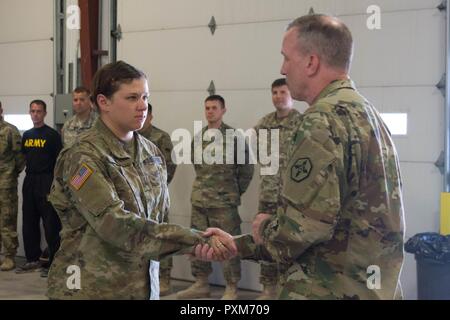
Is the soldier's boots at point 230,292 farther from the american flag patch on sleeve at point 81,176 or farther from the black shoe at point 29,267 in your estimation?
the american flag patch on sleeve at point 81,176

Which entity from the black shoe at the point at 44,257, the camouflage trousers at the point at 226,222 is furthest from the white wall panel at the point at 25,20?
the camouflage trousers at the point at 226,222

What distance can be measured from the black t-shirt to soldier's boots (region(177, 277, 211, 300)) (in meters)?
2.01

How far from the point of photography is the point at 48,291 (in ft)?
7.38

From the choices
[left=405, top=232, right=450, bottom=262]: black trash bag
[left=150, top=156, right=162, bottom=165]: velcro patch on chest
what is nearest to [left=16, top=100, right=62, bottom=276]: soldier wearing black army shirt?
[left=405, top=232, right=450, bottom=262]: black trash bag

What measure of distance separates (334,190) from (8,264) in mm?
5893

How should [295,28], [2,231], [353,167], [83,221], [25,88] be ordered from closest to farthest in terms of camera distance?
1. [353,167]
2. [295,28]
3. [83,221]
4. [2,231]
5. [25,88]

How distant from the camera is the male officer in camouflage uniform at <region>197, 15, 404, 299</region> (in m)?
1.75

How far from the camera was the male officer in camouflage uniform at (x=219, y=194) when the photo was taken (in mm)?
5680

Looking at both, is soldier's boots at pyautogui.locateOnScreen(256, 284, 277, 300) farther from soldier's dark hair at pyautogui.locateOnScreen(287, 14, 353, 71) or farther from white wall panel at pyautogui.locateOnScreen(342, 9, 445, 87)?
soldier's dark hair at pyautogui.locateOnScreen(287, 14, 353, 71)

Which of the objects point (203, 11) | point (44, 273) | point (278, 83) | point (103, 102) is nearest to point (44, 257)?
point (44, 273)
